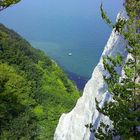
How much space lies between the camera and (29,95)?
81.8 metres

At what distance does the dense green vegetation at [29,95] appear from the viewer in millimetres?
57344

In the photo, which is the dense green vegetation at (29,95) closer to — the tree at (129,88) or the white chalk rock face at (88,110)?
the white chalk rock face at (88,110)

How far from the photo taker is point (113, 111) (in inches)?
782

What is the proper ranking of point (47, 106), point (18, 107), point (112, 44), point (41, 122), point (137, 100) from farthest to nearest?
1. point (47, 106)
2. point (41, 122)
3. point (18, 107)
4. point (112, 44)
5. point (137, 100)

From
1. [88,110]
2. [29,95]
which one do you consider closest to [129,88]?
[88,110]

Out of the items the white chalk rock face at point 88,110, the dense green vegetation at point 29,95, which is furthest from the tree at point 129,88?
the dense green vegetation at point 29,95

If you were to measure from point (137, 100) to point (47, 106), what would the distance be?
2569 inches

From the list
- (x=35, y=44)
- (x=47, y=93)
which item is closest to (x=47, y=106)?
(x=47, y=93)

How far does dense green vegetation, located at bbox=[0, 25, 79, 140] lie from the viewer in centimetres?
5734

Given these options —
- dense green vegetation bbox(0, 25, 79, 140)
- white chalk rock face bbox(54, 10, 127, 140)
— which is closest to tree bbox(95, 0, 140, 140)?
white chalk rock face bbox(54, 10, 127, 140)

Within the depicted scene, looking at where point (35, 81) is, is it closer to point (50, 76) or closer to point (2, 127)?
point (50, 76)

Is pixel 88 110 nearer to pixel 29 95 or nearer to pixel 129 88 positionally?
pixel 129 88

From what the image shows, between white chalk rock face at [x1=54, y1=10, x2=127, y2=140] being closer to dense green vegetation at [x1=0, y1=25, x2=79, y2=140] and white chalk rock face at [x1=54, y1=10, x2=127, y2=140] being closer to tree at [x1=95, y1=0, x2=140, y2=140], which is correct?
tree at [x1=95, y1=0, x2=140, y2=140]

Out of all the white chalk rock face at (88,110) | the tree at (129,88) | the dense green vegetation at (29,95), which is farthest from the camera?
the dense green vegetation at (29,95)
